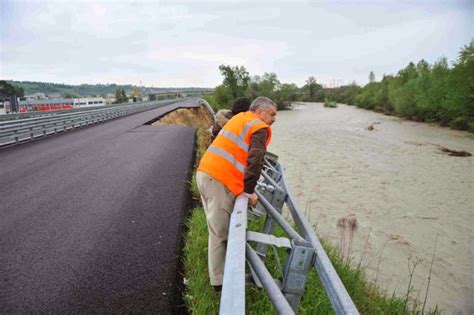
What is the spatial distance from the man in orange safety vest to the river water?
181 inches

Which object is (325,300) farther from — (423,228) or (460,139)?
(460,139)

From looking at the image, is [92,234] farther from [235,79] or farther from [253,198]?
[235,79]

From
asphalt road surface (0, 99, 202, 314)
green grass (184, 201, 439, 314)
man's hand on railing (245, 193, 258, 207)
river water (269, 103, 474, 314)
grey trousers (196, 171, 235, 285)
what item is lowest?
river water (269, 103, 474, 314)

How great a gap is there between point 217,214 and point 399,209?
9.23 metres

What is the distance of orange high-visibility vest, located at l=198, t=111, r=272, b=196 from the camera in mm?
2828

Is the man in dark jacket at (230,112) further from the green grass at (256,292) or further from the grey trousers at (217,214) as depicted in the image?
the grey trousers at (217,214)

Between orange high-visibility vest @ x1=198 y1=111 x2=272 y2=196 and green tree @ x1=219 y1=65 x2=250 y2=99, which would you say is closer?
orange high-visibility vest @ x1=198 y1=111 x2=272 y2=196

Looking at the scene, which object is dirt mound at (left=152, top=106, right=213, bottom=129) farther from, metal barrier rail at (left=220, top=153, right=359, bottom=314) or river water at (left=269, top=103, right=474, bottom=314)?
metal barrier rail at (left=220, top=153, right=359, bottom=314)

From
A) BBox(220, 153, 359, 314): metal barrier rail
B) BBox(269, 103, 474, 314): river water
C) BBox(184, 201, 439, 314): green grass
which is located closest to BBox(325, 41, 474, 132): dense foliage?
BBox(269, 103, 474, 314): river water

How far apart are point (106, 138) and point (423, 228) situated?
1240cm

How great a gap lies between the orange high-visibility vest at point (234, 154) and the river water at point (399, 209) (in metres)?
4.80

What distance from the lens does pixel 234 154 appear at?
2.88 metres

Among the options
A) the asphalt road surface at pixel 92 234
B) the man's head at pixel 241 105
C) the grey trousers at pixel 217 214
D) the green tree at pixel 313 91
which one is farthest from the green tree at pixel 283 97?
the grey trousers at pixel 217 214

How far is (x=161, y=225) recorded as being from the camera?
15.1 feet
